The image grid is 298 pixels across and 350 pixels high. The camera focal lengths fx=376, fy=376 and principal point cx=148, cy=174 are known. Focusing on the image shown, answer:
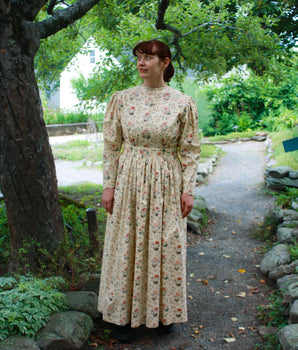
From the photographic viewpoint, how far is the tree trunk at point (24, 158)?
2.96 metres

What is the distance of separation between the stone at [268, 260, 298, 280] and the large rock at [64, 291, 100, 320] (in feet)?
6.06

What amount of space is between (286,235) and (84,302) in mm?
2750

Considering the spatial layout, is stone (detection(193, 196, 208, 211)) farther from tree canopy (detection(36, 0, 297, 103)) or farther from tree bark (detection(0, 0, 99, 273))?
tree bark (detection(0, 0, 99, 273))

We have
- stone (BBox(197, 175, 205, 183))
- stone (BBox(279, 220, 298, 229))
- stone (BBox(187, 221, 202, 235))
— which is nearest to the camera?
stone (BBox(279, 220, 298, 229))

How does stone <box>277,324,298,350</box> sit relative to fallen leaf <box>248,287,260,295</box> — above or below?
above

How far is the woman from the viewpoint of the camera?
8.41ft

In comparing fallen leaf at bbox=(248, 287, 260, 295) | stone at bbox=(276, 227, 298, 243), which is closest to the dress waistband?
fallen leaf at bbox=(248, 287, 260, 295)

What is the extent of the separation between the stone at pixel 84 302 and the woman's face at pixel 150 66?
1.73 m

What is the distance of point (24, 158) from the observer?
3.08 metres

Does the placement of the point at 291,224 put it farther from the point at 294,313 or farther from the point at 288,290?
the point at 294,313

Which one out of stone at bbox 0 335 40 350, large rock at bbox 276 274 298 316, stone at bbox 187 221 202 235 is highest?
stone at bbox 0 335 40 350

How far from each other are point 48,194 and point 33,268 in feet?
2.15

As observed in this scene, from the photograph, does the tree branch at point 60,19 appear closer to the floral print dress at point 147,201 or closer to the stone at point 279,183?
the floral print dress at point 147,201

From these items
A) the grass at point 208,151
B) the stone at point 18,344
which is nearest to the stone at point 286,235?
the stone at point 18,344
